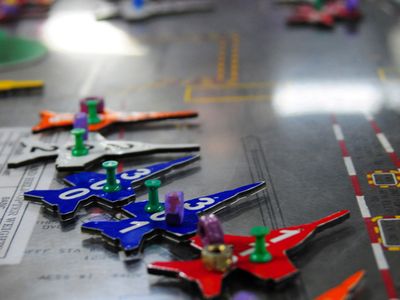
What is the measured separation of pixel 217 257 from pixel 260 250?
0.37 metres

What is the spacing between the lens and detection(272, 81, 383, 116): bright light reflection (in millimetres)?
9344

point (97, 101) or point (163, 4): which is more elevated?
point (163, 4)

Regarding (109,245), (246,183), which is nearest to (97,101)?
(246,183)

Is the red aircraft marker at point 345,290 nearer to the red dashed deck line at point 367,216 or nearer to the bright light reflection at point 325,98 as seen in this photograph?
the red dashed deck line at point 367,216

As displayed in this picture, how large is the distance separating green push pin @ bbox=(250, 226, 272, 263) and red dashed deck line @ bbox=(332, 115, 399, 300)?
86 cm

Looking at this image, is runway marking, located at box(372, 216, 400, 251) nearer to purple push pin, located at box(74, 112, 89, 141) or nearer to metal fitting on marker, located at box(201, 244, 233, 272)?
metal fitting on marker, located at box(201, 244, 233, 272)

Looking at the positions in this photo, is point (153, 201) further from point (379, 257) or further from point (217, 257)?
point (379, 257)

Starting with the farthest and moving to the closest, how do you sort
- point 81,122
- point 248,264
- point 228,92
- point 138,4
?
point 138,4, point 228,92, point 81,122, point 248,264

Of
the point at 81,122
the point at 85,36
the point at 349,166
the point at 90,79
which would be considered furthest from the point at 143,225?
the point at 85,36

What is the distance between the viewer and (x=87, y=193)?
6.92 meters

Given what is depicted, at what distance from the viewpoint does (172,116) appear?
29.5 feet

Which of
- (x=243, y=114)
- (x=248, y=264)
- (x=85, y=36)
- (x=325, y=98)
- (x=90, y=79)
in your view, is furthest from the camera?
(x=85, y=36)

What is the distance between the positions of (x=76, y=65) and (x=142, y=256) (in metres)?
6.32

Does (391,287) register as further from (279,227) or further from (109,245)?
(109,245)
